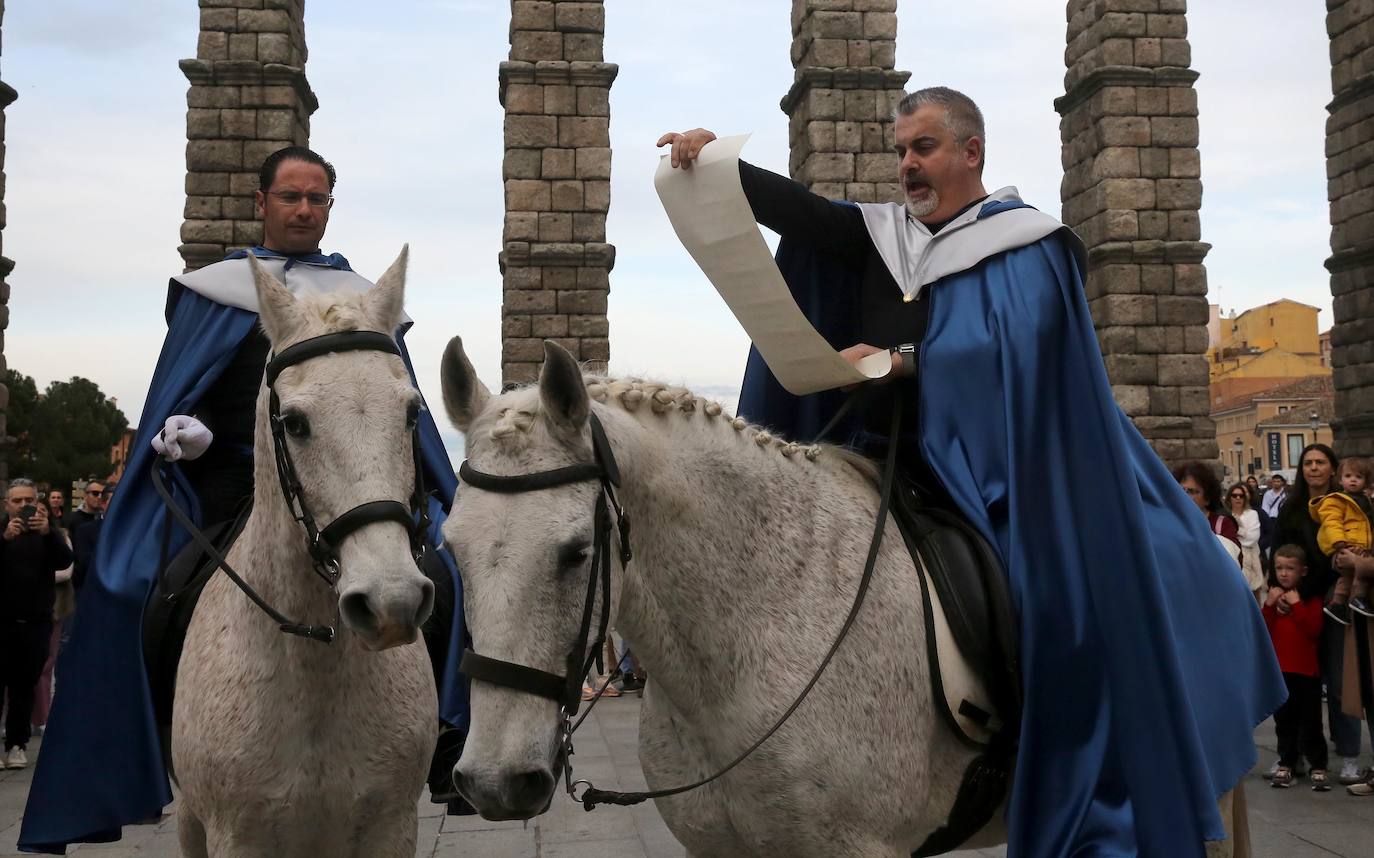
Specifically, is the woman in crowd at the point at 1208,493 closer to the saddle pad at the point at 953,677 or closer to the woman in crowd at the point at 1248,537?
the woman in crowd at the point at 1248,537

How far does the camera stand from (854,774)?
2512mm

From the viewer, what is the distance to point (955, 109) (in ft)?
10.8

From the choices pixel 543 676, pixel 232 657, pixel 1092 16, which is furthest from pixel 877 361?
pixel 1092 16

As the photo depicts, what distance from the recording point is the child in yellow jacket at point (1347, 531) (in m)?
7.77

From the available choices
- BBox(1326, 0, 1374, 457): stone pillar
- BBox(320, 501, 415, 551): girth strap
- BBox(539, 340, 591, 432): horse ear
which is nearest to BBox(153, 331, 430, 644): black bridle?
BBox(320, 501, 415, 551): girth strap

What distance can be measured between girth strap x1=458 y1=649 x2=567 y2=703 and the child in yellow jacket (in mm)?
7192

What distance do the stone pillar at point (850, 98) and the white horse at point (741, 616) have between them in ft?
45.6

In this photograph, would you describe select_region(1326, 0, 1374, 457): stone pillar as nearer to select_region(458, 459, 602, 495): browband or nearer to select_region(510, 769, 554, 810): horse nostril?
select_region(458, 459, 602, 495): browband

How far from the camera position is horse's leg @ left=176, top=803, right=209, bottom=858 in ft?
11.1

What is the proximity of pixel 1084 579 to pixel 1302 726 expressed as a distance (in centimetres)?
607

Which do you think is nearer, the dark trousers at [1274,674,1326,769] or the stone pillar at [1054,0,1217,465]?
the dark trousers at [1274,674,1326,769]

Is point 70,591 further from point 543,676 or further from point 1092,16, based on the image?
point 1092,16

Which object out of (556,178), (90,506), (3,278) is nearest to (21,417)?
(3,278)

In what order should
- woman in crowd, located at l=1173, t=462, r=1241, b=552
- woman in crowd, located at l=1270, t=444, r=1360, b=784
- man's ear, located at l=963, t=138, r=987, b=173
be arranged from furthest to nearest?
woman in crowd, located at l=1173, t=462, r=1241, b=552, woman in crowd, located at l=1270, t=444, r=1360, b=784, man's ear, located at l=963, t=138, r=987, b=173
